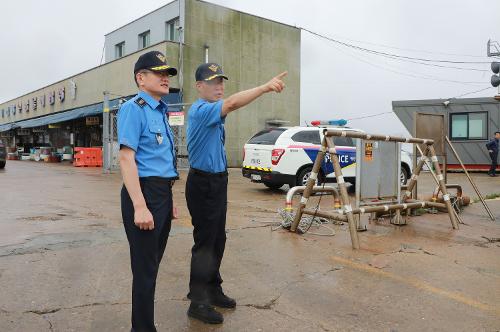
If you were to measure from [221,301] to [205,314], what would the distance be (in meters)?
0.31

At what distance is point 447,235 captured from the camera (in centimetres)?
675

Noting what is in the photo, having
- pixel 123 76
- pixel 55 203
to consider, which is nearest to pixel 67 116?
pixel 123 76

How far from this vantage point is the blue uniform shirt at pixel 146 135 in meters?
2.82

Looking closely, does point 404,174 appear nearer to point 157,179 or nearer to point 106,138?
point 106,138

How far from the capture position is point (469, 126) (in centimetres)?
2031

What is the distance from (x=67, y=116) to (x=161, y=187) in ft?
89.5

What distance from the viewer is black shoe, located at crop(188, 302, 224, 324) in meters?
3.42

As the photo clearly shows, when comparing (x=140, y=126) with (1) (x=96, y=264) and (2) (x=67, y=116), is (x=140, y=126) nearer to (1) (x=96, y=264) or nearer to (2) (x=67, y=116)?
(1) (x=96, y=264)

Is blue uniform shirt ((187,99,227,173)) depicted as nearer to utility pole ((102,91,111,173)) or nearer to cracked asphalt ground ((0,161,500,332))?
cracked asphalt ground ((0,161,500,332))

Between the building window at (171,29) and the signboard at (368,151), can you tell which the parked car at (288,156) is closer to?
the signboard at (368,151)

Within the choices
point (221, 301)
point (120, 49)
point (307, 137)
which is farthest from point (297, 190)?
point (120, 49)

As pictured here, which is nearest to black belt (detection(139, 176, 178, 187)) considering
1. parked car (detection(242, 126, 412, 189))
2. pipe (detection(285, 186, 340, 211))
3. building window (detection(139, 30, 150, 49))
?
pipe (detection(285, 186, 340, 211))

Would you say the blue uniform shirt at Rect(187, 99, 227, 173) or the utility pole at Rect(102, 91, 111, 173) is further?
the utility pole at Rect(102, 91, 111, 173)

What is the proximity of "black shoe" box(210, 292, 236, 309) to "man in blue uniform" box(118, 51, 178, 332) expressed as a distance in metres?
0.86
